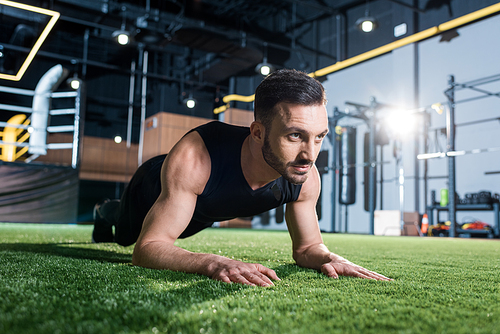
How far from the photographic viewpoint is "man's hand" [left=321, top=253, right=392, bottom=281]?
117 cm

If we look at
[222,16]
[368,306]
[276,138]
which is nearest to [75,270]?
[276,138]

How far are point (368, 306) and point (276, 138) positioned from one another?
Answer: 55 centimetres

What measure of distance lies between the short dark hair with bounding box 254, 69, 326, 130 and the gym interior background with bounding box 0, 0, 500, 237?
11.6 ft

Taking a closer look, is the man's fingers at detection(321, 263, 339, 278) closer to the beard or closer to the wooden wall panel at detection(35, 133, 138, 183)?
the beard

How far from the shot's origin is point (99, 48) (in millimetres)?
10797

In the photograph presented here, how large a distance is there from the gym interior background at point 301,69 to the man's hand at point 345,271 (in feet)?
12.7

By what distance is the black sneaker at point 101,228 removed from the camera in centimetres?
230

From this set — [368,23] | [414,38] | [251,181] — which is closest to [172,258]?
[251,181]

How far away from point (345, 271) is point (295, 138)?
453mm

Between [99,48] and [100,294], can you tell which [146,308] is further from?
[99,48]

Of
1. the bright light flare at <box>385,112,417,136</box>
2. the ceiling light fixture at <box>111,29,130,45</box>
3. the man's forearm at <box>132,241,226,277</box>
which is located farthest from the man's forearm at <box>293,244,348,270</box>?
the ceiling light fixture at <box>111,29,130,45</box>

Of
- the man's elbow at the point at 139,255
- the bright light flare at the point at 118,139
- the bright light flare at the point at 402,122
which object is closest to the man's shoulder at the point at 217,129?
the man's elbow at the point at 139,255

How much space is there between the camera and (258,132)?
4.08 feet

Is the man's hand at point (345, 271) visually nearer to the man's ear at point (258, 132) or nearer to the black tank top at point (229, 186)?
the black tank top at point (229, 186)
